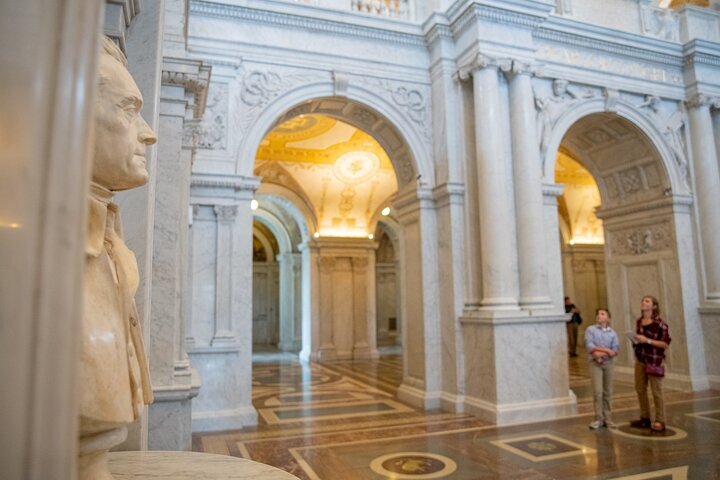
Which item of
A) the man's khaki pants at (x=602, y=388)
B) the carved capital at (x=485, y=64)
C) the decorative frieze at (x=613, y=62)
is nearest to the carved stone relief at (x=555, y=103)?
the decorative frieze at (x=613, y=62)

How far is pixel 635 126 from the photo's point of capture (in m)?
10.1

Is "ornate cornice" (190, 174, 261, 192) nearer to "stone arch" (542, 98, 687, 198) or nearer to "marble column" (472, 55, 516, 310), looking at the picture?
"marble column" (472, 55, 516, 310)

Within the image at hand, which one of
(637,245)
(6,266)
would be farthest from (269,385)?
(6,266)

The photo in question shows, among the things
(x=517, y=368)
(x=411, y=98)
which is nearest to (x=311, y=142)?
(x=411, y=98)

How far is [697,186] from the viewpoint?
10.2 m

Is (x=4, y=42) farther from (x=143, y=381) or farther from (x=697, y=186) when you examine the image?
(x=697, y=186)

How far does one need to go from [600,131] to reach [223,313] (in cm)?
840

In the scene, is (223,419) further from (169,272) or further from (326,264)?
(326,264)

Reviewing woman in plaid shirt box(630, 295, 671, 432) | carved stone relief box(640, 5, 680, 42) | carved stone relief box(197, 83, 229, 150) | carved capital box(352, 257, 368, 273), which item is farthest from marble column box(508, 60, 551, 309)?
carved capital box(352, 257, 368, 273)

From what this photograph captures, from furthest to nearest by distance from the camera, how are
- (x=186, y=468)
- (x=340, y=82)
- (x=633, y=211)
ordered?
1. (x=633, y=211)
2. (x=340, y=82)
3. (x=186, y=468)

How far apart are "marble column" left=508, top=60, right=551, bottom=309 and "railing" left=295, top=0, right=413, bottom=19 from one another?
2.36 m

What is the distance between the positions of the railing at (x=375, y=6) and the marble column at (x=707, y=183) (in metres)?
6.04

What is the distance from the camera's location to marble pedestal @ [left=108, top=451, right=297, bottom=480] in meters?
1.84

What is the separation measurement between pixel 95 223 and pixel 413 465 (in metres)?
4.66
